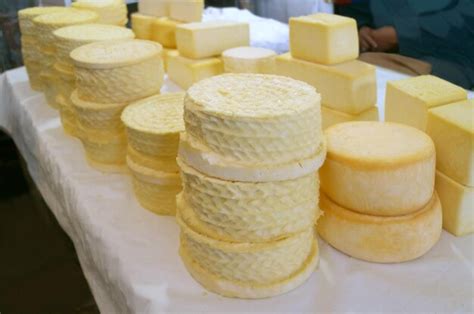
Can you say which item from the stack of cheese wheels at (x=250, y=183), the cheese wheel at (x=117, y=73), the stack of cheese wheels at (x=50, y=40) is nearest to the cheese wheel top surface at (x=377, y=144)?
the stack of cheese wheels at (x=250, y=183)

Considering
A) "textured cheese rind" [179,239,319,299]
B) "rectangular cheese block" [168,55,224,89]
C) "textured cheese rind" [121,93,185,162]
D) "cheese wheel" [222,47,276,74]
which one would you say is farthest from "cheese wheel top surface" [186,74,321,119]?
"rectangular cheese block" [168,55,224,89]

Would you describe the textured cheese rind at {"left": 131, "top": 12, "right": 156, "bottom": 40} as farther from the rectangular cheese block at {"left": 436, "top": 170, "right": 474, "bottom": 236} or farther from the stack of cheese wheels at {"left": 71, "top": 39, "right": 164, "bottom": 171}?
the rectangular cheese block at {"left": 436, "top": 170, "right": 474, "bottom": 236}

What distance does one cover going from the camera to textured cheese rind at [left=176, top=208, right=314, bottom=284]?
91cm

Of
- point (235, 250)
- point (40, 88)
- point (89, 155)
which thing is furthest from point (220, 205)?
point (40, 88)

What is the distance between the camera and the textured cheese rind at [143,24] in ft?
8.05

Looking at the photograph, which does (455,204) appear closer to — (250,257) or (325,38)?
(250,257)

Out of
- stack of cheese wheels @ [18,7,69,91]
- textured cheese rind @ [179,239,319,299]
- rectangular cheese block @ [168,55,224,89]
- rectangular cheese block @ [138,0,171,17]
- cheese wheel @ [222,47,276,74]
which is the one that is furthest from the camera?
rectangular cheese block @ [138,0,171,17]

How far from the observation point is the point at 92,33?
5.77 ft

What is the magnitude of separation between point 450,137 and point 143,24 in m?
1.85

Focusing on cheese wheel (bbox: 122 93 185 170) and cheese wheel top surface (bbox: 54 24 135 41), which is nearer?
cheese wheel (bbox: 122 93 185 170)

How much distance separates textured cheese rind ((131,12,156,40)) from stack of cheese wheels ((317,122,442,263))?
1.67 m

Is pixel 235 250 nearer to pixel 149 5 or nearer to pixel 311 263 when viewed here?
pixel 311 263

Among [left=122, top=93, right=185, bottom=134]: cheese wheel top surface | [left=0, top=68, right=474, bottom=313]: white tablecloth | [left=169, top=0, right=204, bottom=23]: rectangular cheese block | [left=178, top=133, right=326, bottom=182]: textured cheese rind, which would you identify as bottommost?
[left=0, top=68, right=474, bottom=313]: white tablecloth

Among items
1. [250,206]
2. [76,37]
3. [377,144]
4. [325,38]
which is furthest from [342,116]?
[76,37]
